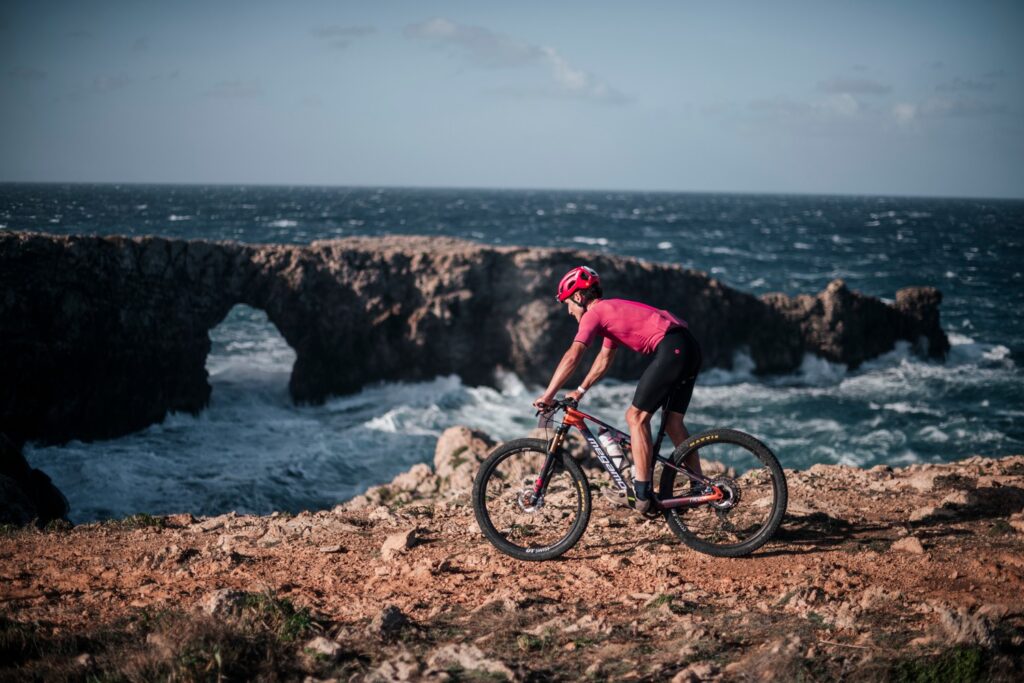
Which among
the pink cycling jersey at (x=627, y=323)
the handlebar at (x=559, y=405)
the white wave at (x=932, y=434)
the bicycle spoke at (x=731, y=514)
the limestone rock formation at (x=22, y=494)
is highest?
the pink cycling jersey at (x=627, y=323)

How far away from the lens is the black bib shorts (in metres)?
6.57

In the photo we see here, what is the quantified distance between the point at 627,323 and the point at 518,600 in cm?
273

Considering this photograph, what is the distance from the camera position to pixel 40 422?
2095cm

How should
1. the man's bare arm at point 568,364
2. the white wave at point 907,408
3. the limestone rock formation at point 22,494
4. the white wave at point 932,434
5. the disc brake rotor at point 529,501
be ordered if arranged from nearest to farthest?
the man's bare arm at point 568,364 → the disc brake rotor at point 529,501 → the limestone rock formation at point 22,494 → the white wave at point 932,434 → the white wave at point 907,408

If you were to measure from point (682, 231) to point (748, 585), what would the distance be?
9818cm

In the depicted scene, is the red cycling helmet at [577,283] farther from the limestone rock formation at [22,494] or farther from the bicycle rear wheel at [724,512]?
the limestone rock formation at [22,494]

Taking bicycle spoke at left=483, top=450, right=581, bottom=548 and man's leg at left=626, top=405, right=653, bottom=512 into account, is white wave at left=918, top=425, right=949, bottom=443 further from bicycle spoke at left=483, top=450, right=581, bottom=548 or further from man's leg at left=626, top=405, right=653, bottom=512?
man's leg at left=626, top=405, right=653, bottom=512

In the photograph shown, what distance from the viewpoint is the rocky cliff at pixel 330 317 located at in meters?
21.5

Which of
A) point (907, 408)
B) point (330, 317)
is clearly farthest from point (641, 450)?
point (907, 408)

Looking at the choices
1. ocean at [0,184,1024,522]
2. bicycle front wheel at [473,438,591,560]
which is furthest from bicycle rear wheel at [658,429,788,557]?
ocean at [0,184,1024,522]

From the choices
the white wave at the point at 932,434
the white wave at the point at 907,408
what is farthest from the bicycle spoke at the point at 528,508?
the white wave at the point at 907,408

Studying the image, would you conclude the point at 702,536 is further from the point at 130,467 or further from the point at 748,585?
the point at 130,467

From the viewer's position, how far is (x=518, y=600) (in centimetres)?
619

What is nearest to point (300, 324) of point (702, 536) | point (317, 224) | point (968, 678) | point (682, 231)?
point (702, 536)
